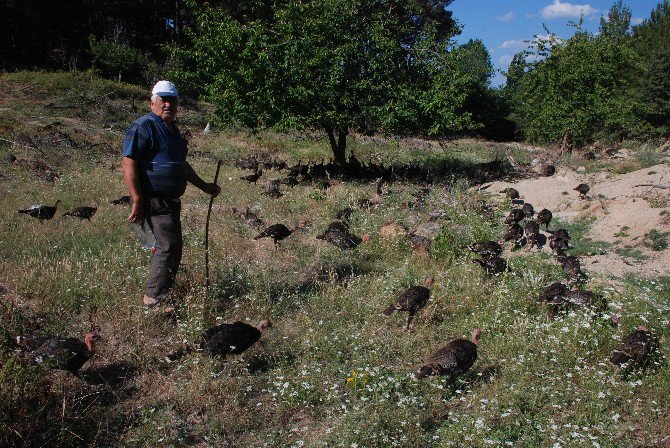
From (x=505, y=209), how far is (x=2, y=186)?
32.1 feet

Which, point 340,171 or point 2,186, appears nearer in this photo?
point 2,186

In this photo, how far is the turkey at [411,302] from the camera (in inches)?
218

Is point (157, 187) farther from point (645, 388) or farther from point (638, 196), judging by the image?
point (638, 196)

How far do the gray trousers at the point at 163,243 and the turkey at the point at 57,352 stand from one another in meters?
1.01

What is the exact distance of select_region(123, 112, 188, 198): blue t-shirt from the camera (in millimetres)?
5066

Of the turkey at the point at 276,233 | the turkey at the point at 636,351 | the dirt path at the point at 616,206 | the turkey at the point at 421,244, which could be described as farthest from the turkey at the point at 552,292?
the turkey at the point at 276,233

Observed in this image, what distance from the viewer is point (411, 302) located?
5.55m

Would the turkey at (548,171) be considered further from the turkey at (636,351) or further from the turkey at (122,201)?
the turkey at (122,201)

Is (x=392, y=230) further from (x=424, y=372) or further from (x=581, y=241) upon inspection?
(x=424, y=372)

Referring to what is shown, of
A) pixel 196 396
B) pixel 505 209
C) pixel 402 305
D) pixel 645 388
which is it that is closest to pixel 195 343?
pixel 196 396

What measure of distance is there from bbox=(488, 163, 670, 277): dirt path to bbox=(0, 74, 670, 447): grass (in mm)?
526

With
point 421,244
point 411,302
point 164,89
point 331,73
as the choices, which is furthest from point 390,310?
point 331,73

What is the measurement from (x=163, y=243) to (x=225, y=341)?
1.30m

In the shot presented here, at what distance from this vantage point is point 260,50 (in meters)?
12.6
